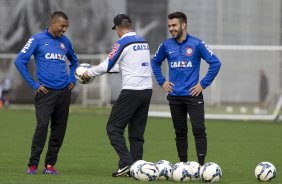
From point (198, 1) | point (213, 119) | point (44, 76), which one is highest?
point (198, 1)

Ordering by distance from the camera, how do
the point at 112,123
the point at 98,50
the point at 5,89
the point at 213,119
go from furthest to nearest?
the point at 98,50 < the point at 5,89 < the point at 213,119 < the point at 112,123

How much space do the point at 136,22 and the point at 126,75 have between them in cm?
3263

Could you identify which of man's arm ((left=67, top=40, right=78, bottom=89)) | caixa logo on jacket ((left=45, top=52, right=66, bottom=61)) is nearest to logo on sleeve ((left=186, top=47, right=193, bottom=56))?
man's arm ((left=67, top=40, right=78, bottom=89))

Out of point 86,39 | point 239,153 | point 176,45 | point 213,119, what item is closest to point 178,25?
point 176,45

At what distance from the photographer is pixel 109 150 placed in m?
18.1

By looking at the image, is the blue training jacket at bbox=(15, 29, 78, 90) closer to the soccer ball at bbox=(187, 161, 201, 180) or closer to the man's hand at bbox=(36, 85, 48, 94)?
→ the man's hand at bbox=(36, 85, 48, 94)

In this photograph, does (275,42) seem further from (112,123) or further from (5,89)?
(112,123)

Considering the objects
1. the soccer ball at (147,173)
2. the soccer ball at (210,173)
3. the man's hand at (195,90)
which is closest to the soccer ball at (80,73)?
the man's hand at (195,90)

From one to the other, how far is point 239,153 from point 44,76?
6.35m

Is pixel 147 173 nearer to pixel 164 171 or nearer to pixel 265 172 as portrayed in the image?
pixel 164 171

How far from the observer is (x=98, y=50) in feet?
151

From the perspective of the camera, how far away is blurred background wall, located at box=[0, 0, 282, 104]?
44812mm

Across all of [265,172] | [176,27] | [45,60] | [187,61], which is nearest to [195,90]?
[187,61]

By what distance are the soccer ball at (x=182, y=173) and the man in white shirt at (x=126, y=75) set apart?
878mm
